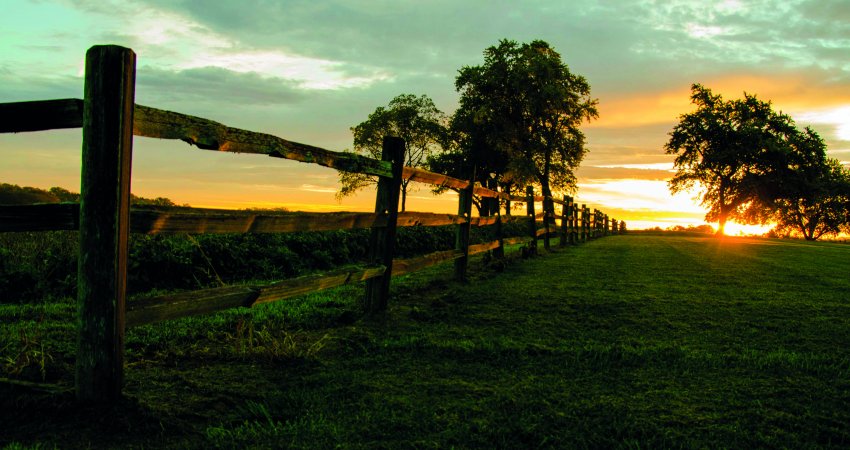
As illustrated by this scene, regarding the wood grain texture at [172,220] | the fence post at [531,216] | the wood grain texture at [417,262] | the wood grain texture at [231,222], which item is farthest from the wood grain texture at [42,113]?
the fence post at [531,216]

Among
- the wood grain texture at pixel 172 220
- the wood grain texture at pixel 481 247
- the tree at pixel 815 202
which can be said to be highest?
the tree at pixel 815 202

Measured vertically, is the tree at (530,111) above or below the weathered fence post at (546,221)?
above

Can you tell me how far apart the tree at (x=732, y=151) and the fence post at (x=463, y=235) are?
127 ft

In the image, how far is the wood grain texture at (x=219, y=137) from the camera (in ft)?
9.27

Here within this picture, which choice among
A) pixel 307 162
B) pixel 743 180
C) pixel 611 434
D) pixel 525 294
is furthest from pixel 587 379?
pixel 743 180

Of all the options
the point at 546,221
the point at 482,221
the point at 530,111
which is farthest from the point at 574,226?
the point at 530,111

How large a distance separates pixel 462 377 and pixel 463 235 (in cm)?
487

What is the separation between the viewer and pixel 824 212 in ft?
171

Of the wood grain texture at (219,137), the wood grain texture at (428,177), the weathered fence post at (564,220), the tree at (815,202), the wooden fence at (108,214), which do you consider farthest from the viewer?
the tree at (815,202)

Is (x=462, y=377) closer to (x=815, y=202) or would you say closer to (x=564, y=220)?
(x=564, y=220)

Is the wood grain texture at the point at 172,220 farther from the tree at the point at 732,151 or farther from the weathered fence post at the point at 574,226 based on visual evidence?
the tree at the point at 732,151

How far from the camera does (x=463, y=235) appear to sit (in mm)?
8125

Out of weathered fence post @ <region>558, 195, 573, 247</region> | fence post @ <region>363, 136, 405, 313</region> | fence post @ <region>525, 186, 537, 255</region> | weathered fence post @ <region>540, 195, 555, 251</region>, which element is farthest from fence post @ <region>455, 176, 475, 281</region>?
weathered fence post @ <region>558, 195, 573, 247</region>

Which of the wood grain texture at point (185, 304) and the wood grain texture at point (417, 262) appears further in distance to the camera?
the wood grain texture at point (417, 262)
